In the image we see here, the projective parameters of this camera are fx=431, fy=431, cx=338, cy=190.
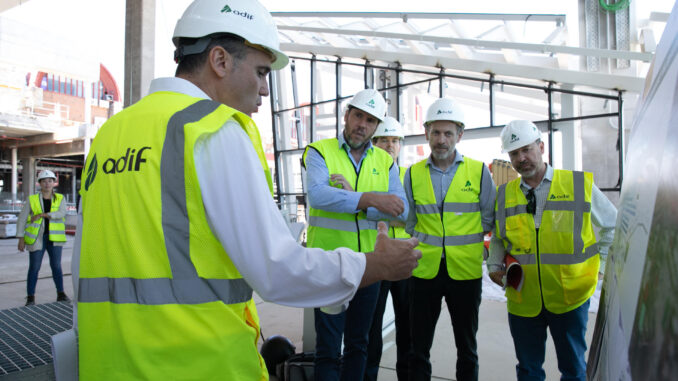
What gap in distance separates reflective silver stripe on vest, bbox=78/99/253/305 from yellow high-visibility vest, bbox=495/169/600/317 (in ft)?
6.33

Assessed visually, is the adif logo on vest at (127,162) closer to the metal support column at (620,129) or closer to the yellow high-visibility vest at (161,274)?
the yellow high-visibility vest at (161,274)

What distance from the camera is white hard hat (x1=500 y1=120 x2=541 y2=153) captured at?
2467mm

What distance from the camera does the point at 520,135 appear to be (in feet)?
8.13

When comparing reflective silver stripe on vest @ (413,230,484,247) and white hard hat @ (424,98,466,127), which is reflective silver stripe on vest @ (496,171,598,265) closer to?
reflective silver stripe on vest @ (413,230,484,247)

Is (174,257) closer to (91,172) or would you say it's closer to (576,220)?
(91,172)

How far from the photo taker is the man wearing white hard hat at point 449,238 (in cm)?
260

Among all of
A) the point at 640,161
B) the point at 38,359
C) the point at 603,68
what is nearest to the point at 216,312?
the point at 640,161

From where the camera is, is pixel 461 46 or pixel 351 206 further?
pixel 461 46

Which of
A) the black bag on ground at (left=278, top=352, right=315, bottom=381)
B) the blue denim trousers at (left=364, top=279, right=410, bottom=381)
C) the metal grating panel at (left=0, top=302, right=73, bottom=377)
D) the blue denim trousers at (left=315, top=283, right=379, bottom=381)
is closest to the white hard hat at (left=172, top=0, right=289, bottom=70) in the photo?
the metal grating panel at (left=0, top=302, right=73, bottom=377)

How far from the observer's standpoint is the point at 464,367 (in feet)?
8.41

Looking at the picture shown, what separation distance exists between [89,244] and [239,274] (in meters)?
0.35

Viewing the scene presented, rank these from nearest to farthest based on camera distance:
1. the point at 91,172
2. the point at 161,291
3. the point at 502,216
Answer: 1. the point at 161,291
2. the point at 91,172
3. the point at 502,216

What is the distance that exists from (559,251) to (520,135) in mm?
679

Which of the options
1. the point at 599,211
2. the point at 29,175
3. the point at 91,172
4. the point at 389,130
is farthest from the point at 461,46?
the point at 29,175
